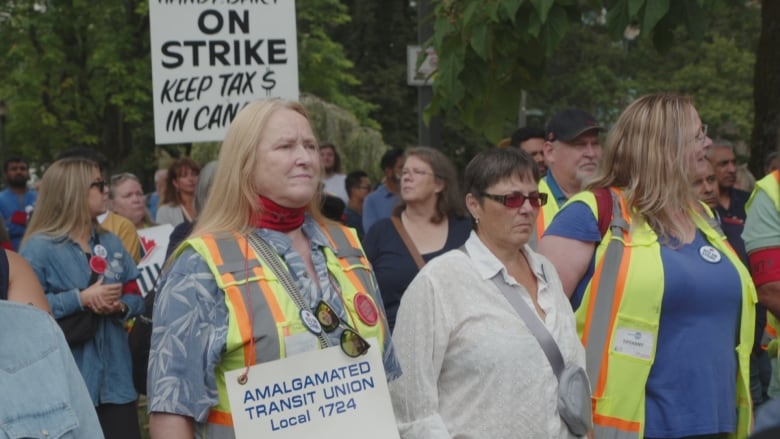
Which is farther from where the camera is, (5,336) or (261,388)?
(261,388)

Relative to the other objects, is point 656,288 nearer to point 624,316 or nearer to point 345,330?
point 624,316

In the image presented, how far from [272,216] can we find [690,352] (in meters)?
1.67

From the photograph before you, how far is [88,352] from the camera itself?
6.46m

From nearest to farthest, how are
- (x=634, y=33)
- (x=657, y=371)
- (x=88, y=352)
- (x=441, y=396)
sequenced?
(x=441, y=396) < (x=657, y=371) < (x=88, y=352) < (x=634, y=33)

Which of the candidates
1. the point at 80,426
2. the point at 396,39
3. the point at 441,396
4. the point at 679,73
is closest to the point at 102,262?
the point at 441,396

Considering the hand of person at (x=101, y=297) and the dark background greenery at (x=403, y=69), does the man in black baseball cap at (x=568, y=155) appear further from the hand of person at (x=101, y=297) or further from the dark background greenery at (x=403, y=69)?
the hand of person at (x=101, y=297)

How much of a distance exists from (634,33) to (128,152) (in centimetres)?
2202

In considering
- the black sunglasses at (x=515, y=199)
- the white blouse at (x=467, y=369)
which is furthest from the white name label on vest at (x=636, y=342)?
the black sunglasses at (x=515, y=199)

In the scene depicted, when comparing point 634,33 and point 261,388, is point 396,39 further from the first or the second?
point 261,388

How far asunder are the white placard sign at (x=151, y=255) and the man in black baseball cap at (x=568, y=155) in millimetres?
2702

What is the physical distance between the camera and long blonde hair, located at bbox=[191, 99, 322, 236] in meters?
3.76

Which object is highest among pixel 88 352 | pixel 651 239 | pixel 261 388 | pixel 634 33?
pixel 634 33

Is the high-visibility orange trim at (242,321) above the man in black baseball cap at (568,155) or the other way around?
the other way around

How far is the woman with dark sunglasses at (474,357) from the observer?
4094 mm
